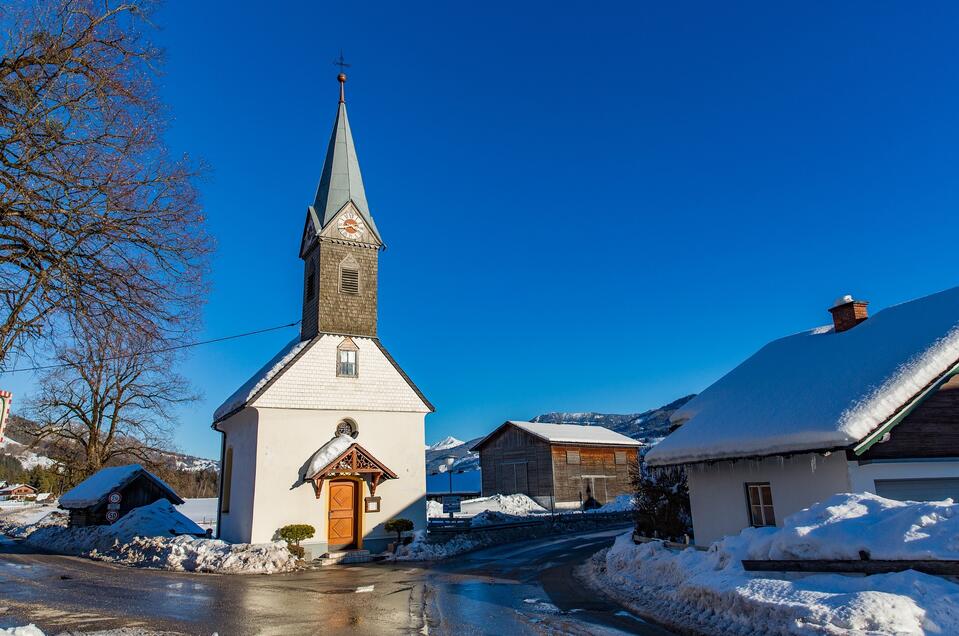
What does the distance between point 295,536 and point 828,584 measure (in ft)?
53.6

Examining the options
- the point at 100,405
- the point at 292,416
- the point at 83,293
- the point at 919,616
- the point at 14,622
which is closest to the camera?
the point at 919,616

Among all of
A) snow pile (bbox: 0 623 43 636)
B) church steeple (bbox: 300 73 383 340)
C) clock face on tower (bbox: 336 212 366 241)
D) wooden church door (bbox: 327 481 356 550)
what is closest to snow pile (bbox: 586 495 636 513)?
wooden church door (bbox: 327 481 356 550)

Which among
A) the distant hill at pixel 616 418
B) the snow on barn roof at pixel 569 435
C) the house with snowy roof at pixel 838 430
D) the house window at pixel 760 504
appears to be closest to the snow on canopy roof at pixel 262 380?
the house with snowy roof at pixel 838 430

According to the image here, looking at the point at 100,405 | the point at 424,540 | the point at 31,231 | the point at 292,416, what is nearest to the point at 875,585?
the point at 31,231

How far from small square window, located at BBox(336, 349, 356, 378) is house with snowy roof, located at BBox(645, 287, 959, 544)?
1163 cm

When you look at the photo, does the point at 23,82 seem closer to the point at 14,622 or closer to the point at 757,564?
the point at 14,622

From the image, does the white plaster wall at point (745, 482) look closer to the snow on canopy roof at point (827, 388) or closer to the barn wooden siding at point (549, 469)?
the snow on canopy roof at point (827, 388)

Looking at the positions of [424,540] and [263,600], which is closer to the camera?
[263,600]

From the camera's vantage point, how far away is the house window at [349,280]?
25344 millimetres

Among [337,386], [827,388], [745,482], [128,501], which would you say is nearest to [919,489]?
[827,388]

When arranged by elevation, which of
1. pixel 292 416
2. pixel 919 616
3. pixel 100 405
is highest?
pixel 100 405

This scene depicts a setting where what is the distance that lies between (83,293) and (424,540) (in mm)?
16195

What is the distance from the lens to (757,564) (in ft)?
32.2

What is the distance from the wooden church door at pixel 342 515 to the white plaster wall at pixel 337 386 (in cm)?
289
